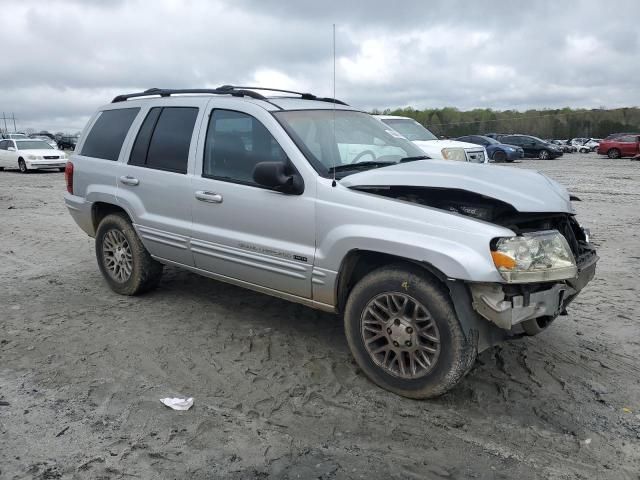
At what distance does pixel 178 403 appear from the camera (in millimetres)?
3488

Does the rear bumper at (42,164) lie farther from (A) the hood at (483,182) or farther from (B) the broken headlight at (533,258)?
(B) the broken headlight at (533,258)

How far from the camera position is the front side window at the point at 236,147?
4215 mm

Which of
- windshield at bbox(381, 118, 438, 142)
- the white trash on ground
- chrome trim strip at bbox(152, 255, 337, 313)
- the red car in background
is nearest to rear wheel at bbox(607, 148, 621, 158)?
the red car in background

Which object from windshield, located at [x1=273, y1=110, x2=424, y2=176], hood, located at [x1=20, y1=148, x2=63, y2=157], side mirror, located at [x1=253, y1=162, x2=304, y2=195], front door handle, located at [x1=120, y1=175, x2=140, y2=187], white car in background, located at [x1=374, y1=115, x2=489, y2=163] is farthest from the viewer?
hood, located at [x1=20, y1=148, x2=63, y2=157]

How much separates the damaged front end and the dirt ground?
1.91 ft

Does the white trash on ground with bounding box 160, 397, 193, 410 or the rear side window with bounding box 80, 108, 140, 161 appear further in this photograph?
the rear side window with bounding box 80, 108, 140, 161

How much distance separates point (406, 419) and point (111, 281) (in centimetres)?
360

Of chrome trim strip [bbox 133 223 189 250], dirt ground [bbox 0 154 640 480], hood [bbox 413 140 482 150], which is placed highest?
hood [bbox 413 140 482 150]

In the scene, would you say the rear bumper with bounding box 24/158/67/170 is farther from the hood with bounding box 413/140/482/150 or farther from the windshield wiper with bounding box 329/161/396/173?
the windshield wiper with bounding box 329/161/396/173

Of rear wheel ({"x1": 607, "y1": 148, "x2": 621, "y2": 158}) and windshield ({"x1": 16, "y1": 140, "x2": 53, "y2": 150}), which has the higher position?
windshield ({"x1": 16, "y1": 140, "x2": 53, "y2": 150})

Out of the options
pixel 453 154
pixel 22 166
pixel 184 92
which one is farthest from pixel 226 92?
pixel 22 166

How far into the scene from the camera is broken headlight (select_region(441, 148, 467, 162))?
1098 centimetres

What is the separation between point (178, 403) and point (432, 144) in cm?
915

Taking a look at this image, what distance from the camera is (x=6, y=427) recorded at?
323cm
